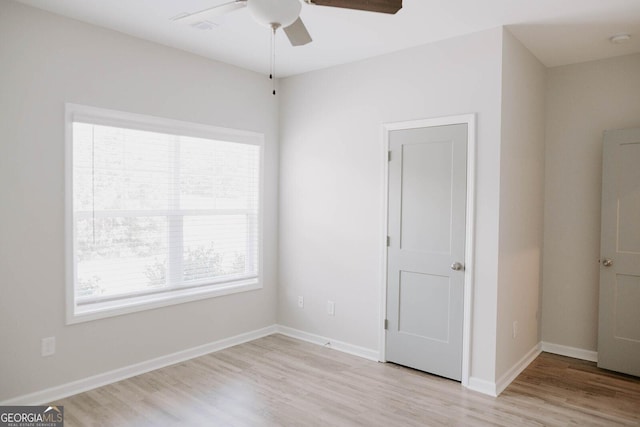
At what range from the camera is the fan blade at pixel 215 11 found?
6.87 ft

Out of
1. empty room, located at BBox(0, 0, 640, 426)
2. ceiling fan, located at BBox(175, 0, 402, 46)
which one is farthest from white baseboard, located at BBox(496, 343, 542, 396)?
ceiling fan, located at BBox(175, 0, 402, 46)

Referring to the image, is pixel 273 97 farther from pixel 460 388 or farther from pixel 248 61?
pixel 460 388

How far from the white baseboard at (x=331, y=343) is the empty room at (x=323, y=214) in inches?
1.2

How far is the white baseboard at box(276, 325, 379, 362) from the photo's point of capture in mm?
4035

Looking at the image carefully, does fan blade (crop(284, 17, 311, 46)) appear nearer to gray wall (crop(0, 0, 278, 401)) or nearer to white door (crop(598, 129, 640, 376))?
gray wall (crop(0, 0, 278, 401))

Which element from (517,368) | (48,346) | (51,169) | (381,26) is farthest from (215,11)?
(517,368)

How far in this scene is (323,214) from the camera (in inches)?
174

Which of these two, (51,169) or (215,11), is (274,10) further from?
(51,169)

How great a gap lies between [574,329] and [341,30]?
3.51m

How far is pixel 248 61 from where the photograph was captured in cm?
415

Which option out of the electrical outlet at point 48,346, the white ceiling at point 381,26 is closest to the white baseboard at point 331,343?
the electrical outlet at point 48,346

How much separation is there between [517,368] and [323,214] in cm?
223

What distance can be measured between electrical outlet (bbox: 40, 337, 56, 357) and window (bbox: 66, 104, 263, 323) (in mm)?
180

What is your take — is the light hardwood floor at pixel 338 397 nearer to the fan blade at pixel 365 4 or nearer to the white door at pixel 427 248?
the white door at pixel 427 248
